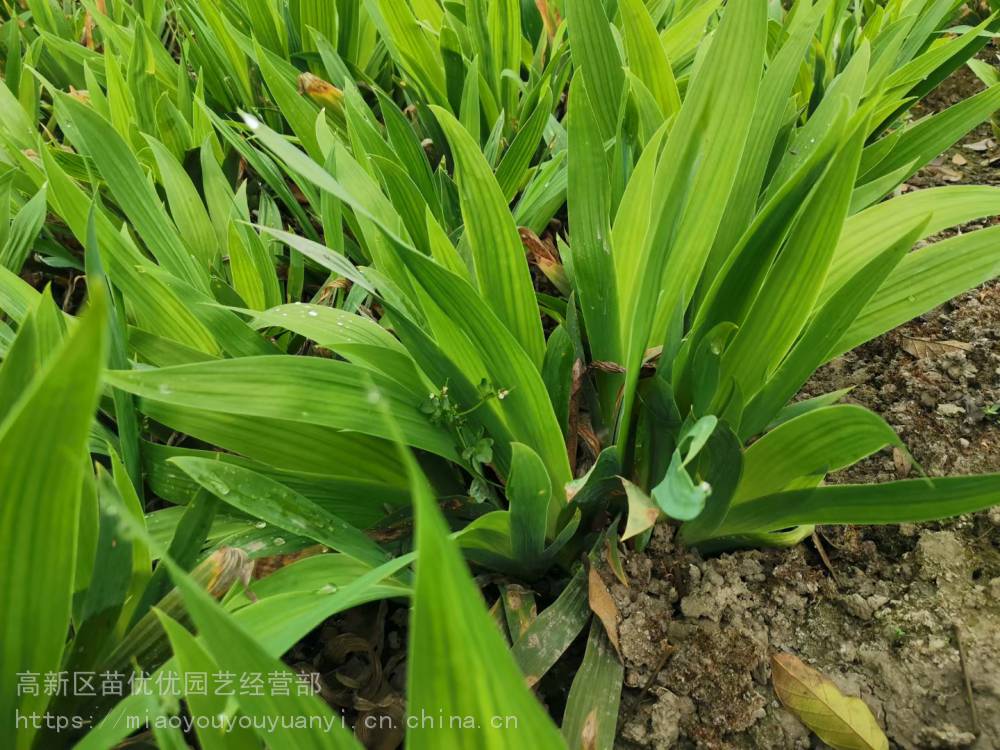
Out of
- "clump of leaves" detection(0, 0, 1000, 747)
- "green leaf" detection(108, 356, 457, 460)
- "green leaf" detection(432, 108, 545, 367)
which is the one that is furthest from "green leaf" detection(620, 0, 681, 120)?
"green leaf" detection(108, 356, 457, 460)

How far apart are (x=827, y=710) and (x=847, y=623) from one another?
0.45 feet

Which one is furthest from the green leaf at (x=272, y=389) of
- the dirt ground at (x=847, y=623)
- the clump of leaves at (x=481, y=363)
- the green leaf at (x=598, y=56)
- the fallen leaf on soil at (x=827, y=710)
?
the green leaf at (x=598, y=56)

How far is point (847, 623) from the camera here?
0.81 metres

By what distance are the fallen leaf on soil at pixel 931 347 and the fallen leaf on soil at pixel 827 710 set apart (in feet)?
1.86

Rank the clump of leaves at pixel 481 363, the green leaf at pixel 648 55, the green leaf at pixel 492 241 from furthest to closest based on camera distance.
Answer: the green leaf at pixel 648 55 → the green leaf at pixel 492 241 → the clump of leaves at pixel 481 363

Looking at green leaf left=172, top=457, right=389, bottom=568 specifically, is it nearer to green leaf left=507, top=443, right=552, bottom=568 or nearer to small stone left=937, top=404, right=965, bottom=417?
green leaf left=507, top=443, right=552, bottom=568

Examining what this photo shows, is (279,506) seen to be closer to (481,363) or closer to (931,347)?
(481,363)

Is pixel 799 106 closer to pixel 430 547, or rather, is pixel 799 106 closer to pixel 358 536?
pixel 358 536

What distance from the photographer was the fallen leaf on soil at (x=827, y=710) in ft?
2.29

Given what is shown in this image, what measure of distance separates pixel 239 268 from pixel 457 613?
30.6 inches

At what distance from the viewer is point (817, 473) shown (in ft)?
2.51

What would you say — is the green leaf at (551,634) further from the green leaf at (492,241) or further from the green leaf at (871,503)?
the green leaf at (492,241)

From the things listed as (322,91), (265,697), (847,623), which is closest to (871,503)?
(847,623)

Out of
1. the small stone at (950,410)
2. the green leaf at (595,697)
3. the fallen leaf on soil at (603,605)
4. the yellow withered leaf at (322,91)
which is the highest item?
the yellow withered leaf at (322,91)
